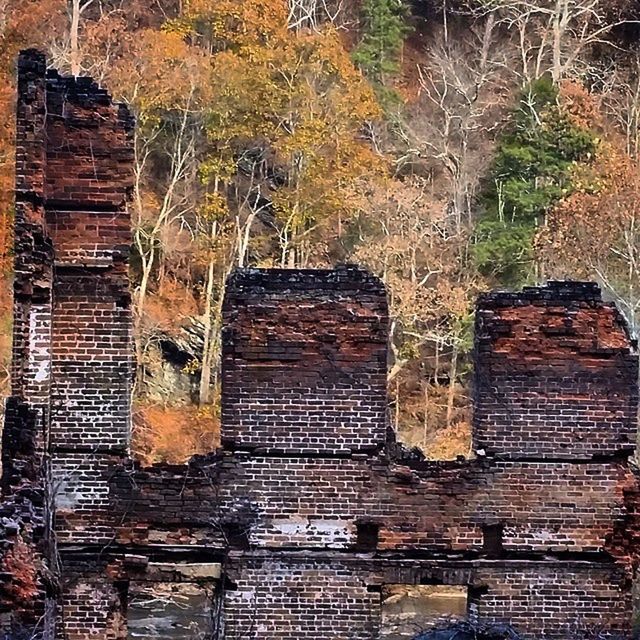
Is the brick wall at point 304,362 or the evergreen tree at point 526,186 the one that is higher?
the evergreen tree at point 526,186

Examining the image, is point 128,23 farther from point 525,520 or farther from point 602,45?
point 525,520

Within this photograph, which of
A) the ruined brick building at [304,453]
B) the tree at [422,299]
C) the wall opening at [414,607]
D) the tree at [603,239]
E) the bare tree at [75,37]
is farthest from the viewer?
the bare tree at [75,37]

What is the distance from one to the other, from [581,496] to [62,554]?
423 cm

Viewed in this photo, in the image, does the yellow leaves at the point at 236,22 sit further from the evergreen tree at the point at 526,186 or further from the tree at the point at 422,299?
the evergreen tree at the point at 526,186

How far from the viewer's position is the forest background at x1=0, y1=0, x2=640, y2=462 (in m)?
24.3

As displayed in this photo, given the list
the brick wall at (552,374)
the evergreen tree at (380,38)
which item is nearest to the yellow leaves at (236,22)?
the evergreen tree at (380,38)

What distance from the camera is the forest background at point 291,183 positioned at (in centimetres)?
2427

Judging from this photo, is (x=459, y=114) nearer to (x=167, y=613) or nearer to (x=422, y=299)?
(x=422, y=299)

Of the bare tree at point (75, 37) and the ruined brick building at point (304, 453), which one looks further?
the bare tree at point (75, 37)

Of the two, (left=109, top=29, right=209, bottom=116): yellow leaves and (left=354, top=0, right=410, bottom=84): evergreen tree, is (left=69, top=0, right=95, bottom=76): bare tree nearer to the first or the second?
(left=109, top=29, right=209, bottom=116): yellow leaves

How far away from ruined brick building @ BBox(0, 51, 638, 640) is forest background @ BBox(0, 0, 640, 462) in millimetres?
13207

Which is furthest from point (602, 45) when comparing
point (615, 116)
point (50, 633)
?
point (50, 633)

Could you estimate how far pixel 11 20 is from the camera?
2419cm

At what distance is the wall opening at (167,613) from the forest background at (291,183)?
4.47m
